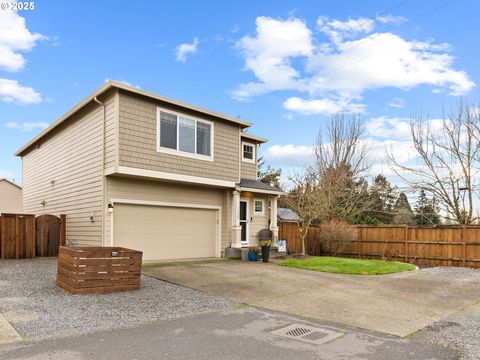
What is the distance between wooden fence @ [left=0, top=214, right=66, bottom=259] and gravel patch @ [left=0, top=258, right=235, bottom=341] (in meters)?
3.72

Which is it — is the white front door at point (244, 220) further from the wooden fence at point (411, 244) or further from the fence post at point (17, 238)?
the fence post at point (17, 238)

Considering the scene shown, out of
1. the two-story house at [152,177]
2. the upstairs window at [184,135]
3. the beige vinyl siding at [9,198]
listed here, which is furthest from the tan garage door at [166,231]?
the beige vinyl siding at [9,198]

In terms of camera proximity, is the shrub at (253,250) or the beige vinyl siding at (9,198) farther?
the beige vinyl siding at (9,198)

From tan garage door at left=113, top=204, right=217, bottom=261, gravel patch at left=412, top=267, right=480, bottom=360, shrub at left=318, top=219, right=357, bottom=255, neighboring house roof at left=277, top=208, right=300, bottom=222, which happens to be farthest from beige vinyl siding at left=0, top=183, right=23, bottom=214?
gravel patch at left=412, top=267, right=480, bottom=360

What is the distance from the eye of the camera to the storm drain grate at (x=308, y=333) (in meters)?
5.18

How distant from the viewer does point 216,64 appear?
1552 cm

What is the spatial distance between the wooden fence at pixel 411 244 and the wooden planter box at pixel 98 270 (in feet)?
35.3

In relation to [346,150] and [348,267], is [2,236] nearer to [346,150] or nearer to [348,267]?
[348,267]

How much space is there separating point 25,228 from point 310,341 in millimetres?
11220

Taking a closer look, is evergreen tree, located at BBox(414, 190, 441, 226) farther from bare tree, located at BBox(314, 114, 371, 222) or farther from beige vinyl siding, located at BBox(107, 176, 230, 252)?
beige vinyl siding, located at BBox(107, 176, 230, 252)

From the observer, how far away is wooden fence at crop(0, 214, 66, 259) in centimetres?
1245

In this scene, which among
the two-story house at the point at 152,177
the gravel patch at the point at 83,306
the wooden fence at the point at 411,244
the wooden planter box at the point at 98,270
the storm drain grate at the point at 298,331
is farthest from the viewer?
the wooden fence at the point at 411,244

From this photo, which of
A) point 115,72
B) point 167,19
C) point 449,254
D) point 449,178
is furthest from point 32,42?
point 449,178

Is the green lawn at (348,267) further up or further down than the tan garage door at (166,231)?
further down
